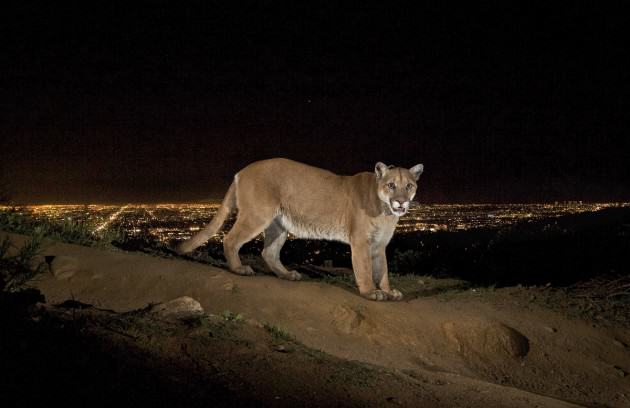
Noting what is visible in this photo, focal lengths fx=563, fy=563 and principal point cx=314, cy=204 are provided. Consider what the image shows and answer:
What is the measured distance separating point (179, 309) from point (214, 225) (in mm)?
4425

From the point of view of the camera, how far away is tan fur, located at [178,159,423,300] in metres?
10.6

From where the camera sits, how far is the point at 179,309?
7004 millimetres

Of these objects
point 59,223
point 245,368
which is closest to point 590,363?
point 245,368

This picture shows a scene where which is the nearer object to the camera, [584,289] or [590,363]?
[590,363]

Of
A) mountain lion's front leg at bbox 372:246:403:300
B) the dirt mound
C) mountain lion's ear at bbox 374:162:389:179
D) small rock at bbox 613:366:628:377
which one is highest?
mountain lion's ear at bbox 374:162:389:179

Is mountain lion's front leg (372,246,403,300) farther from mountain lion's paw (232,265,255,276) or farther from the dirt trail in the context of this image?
mountain lion's paw (232,265,255,276)

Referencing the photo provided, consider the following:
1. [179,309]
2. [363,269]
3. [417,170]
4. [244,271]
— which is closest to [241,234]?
[244,271]

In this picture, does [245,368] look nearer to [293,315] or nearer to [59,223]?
[293,315]

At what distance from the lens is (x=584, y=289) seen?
39.1 ft

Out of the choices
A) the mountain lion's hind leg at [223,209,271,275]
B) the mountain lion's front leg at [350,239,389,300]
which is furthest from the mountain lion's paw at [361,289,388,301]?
the mountain lion's hind leg at [223,209,271,275]

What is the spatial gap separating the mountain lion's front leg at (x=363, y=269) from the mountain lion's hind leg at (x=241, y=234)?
6.09 ft

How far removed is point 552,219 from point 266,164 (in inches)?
1018

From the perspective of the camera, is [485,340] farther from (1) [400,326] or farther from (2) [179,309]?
(2) [179,309]

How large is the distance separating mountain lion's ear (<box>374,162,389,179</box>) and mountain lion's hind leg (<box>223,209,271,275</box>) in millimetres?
2315
